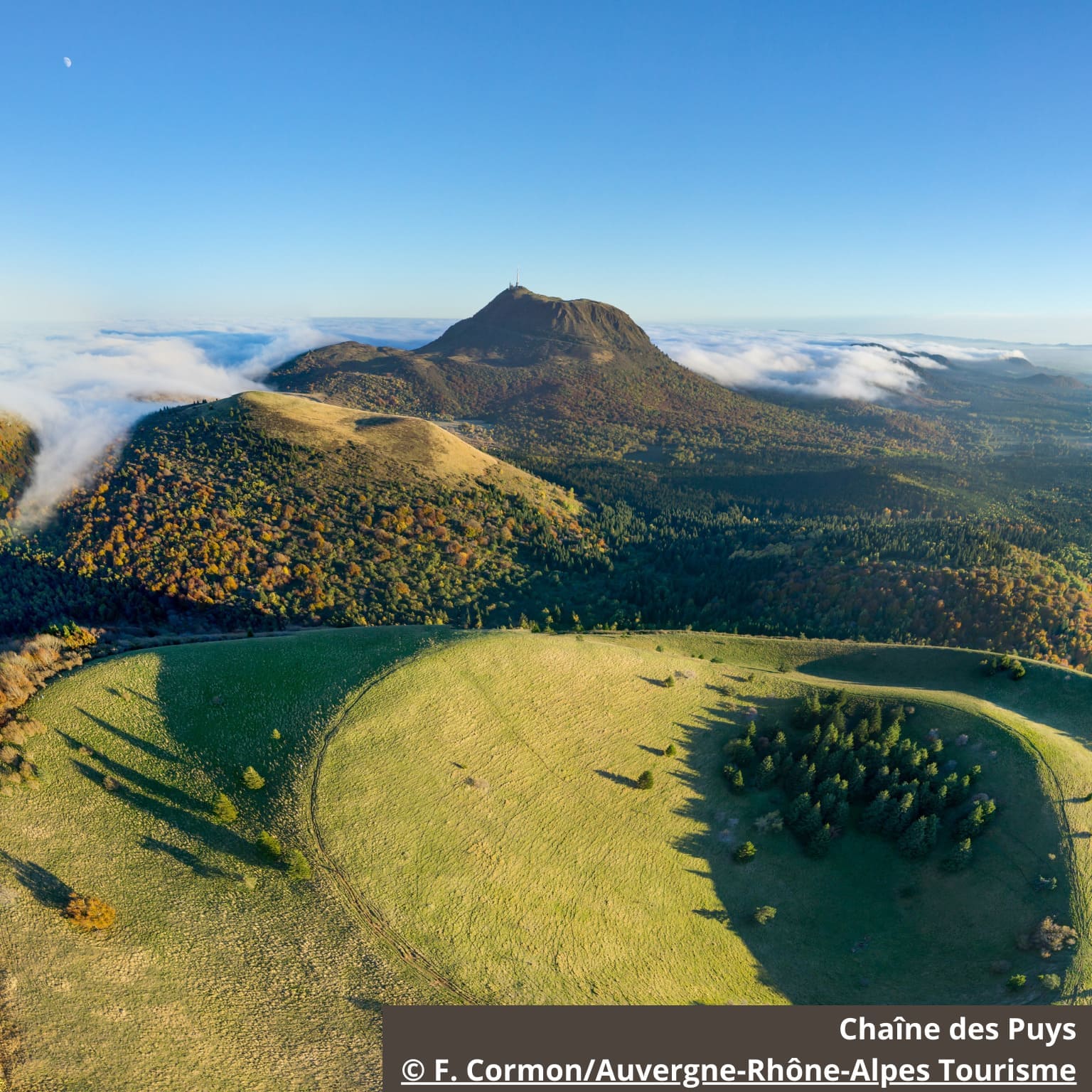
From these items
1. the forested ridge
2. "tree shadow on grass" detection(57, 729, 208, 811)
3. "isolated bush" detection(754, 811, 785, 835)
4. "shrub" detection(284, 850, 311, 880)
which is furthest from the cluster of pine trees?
the forested ridge

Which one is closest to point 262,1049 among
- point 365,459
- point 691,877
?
point 691,877

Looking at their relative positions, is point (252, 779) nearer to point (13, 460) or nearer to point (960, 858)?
point (960, 858)

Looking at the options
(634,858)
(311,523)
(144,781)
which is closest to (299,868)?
(144,781)

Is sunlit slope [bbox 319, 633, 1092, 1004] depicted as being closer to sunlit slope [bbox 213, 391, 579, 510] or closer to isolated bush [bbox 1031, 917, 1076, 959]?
isolated bush [bbox 1031, 917, 1076, 959]

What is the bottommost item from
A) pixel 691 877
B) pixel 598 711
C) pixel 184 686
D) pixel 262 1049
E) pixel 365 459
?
pixel 691 877

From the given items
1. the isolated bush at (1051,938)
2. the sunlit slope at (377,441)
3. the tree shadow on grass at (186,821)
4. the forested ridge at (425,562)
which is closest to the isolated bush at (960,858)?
the isolated bush at (1051,938)

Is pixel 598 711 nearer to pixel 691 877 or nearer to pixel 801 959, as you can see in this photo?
pixel 691 877
